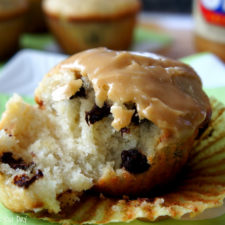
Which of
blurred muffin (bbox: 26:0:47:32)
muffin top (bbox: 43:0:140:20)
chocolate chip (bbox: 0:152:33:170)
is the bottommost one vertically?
blurred muffin (bbox: 26:0:47:32)

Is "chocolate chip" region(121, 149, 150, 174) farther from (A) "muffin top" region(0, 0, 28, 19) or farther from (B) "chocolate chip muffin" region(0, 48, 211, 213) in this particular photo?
(A) "muffin top" region(0, 0, 28, 19)

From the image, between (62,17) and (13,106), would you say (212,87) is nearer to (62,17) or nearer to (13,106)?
(13,106)

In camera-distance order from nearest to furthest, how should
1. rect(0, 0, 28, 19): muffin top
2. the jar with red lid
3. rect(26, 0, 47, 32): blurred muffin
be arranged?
the jar with red lid → rect(0, 0, 28, 19): muffin top → rect(26, 0, 47, 32): blurred muffin

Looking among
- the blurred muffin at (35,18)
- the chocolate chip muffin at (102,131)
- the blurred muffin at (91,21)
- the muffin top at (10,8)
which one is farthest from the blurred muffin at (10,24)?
the chocolate chip muffin at (102,131)

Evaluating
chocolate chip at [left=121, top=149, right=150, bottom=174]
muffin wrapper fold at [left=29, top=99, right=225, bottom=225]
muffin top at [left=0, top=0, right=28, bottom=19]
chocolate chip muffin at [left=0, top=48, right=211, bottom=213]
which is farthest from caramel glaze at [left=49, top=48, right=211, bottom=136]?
muffin top at [left=0, top=0, right=28, bottom=19]

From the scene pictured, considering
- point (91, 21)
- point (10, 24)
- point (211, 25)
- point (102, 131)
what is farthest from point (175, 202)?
point (10, 24)

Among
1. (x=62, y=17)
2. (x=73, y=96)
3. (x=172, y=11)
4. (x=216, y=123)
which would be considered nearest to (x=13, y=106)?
(x=73, y=96)

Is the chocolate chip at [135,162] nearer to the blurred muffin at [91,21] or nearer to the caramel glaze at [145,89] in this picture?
the caramel glaze at [145,89]

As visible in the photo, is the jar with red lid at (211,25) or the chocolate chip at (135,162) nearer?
the chocolate chip at (135,162)
